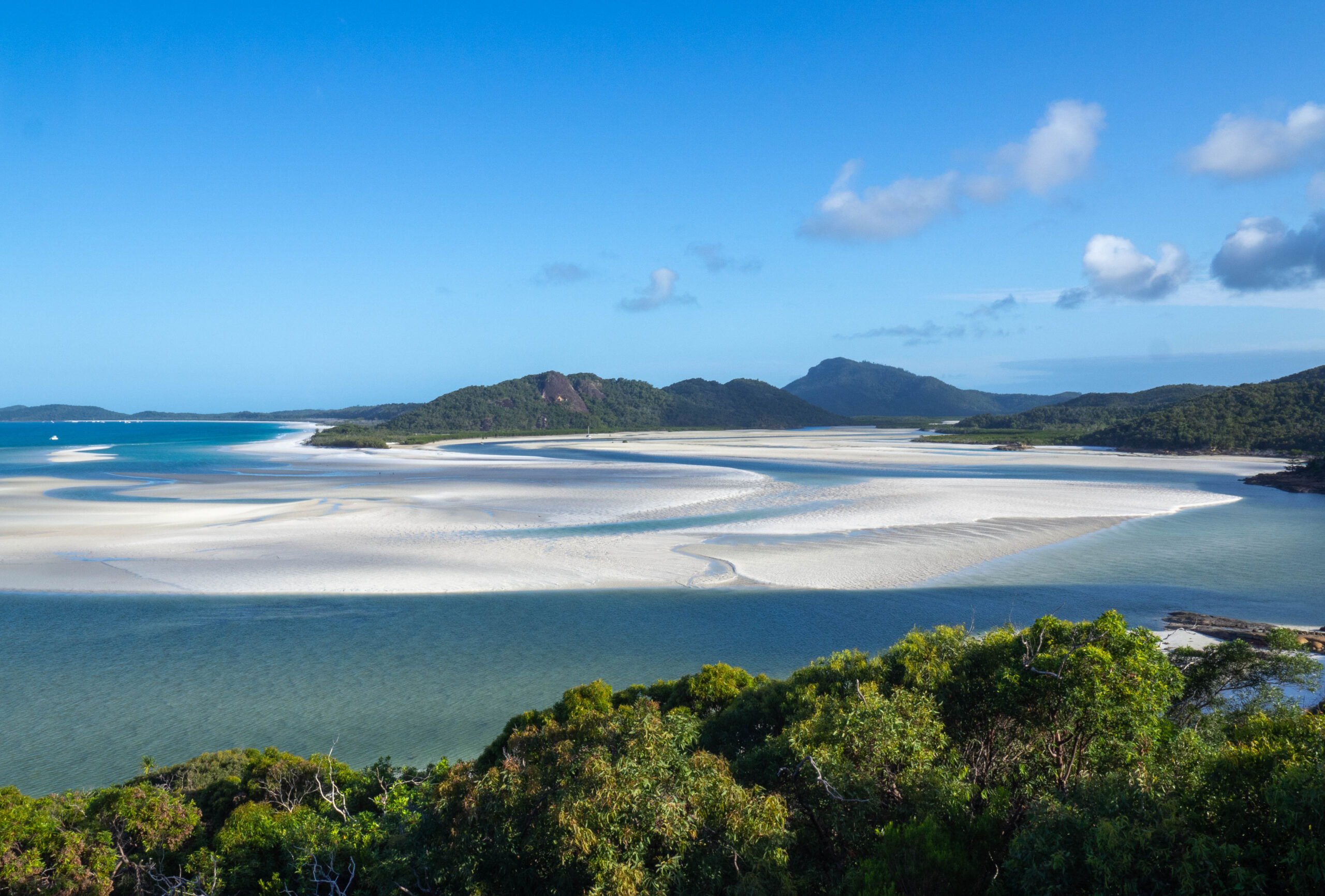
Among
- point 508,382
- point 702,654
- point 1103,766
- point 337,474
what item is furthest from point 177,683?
point 508,382

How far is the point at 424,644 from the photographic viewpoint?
53.9 feet

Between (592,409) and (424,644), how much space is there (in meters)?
152

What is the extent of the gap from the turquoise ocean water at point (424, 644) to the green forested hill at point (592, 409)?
387ft

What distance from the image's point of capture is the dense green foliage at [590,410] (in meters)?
150

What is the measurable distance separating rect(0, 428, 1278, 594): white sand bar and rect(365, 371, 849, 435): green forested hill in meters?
92.1

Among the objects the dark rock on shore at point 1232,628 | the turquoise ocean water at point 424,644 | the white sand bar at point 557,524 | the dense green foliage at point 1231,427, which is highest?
the dense green foliage at point 1231,427

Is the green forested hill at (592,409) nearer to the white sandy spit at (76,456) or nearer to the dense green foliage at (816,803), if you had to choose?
the white sandy spit at (76,456)

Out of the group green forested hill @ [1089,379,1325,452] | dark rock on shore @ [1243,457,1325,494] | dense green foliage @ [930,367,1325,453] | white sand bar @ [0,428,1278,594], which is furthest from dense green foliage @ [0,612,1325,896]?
green forested hill @ [1089,379,1325,452]

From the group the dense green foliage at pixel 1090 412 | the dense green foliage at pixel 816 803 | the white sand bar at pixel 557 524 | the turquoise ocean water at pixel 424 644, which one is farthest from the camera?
the dense green foliage at pixel 1090 412

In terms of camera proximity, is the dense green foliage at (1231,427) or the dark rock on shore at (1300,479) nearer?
the dark rock on shore at (1300,479)

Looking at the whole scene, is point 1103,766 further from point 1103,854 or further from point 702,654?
point 702,654

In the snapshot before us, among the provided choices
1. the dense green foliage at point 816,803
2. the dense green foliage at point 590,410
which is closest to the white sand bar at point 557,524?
the dense green foliage at point 816,803

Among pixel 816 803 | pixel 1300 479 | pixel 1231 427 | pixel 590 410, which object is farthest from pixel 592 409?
pixel 816 803

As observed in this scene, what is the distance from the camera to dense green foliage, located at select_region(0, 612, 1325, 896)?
491cm
